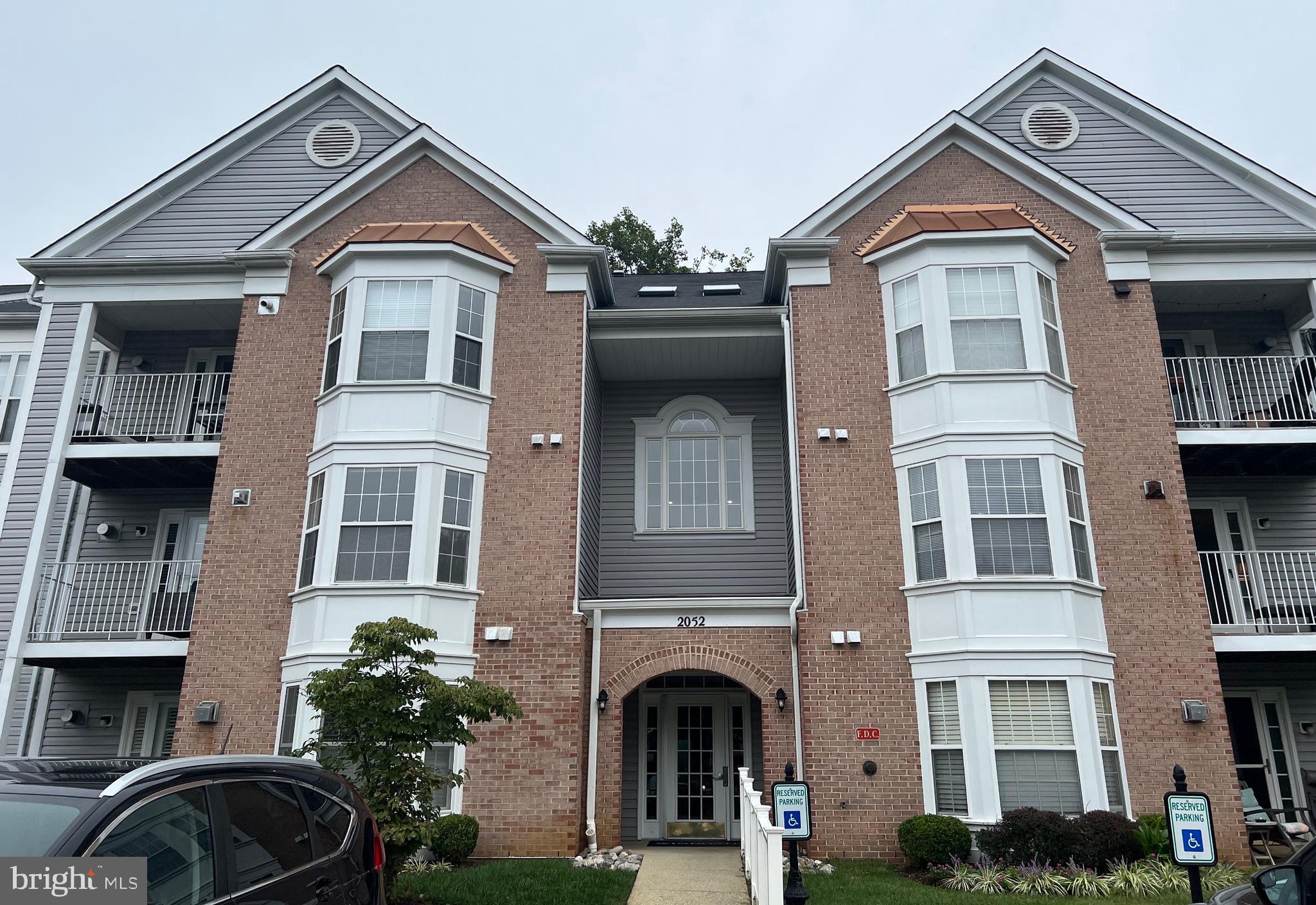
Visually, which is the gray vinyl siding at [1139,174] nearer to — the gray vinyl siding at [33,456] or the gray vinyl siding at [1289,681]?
the gray vinyl siding at [1289,681]

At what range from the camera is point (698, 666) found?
13.8m

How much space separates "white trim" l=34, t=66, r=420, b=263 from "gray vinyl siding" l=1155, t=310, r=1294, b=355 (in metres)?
13.9

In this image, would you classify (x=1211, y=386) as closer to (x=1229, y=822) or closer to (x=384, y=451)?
(x=1229, y=822)

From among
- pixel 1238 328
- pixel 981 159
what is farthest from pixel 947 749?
pixel 1238 328

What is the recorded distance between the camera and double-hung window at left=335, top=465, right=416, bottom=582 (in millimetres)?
13586

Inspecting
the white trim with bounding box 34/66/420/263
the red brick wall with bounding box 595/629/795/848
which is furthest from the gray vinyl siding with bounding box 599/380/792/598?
the white trim with bounding box 34/66/420/263

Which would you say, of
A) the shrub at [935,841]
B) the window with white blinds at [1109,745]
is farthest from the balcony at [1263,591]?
the shrub at [935,841]

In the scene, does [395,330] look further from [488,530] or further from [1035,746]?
[1035,746]

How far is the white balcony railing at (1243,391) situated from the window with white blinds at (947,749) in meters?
6.10

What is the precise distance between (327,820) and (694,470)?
1206 centimetres

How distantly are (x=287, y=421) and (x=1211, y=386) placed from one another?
1486cm

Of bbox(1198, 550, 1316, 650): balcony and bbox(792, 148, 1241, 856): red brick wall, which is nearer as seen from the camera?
bbox(792, 148, 1241, 856): red brick wall

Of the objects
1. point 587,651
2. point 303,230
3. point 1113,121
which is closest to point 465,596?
point 587,651

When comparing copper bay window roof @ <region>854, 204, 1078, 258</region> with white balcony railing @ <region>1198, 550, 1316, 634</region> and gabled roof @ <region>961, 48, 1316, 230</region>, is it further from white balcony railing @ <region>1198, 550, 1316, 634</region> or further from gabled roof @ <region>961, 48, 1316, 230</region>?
white balcony railing @ <region>1198, 550, 1316, 634</region>
